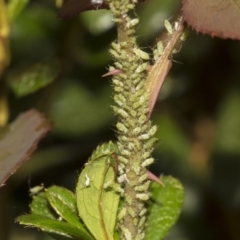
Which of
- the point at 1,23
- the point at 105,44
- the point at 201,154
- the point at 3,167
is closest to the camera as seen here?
the point at 3,167

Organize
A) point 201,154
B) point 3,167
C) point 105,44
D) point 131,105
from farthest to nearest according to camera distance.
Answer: point 201,154
point 105,44
point 3,167
point 131,105

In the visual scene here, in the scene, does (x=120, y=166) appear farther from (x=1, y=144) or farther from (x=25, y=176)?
(x=25, y=176)

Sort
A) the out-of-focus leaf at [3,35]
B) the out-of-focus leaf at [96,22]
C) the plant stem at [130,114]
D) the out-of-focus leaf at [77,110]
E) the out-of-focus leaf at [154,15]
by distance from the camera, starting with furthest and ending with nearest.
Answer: the out-of-focus leaf at [77,110]
the out-of-focus leaf at [154,15]
the out-of-focus leaf at [96,22]
the out-of-focus leaf at [3,35]
the plant stem at [130,114]

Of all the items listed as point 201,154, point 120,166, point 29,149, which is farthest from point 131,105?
point 201,154

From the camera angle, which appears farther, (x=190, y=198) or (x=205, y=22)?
(x=190, y=198)

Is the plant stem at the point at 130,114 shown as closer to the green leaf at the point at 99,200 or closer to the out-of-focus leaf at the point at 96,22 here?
the green leaf at the point at 99,200

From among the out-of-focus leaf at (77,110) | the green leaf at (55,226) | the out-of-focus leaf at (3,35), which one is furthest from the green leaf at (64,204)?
the out-of-focus leaf at (77,110)

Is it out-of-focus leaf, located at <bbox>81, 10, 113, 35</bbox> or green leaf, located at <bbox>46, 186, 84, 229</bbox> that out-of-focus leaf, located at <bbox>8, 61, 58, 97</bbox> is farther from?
green leaf, located at <bbox>46, 186, 84, 229</bbox>

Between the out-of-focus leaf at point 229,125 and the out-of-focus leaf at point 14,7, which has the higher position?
the out-of-focus leaf at point 14,7
